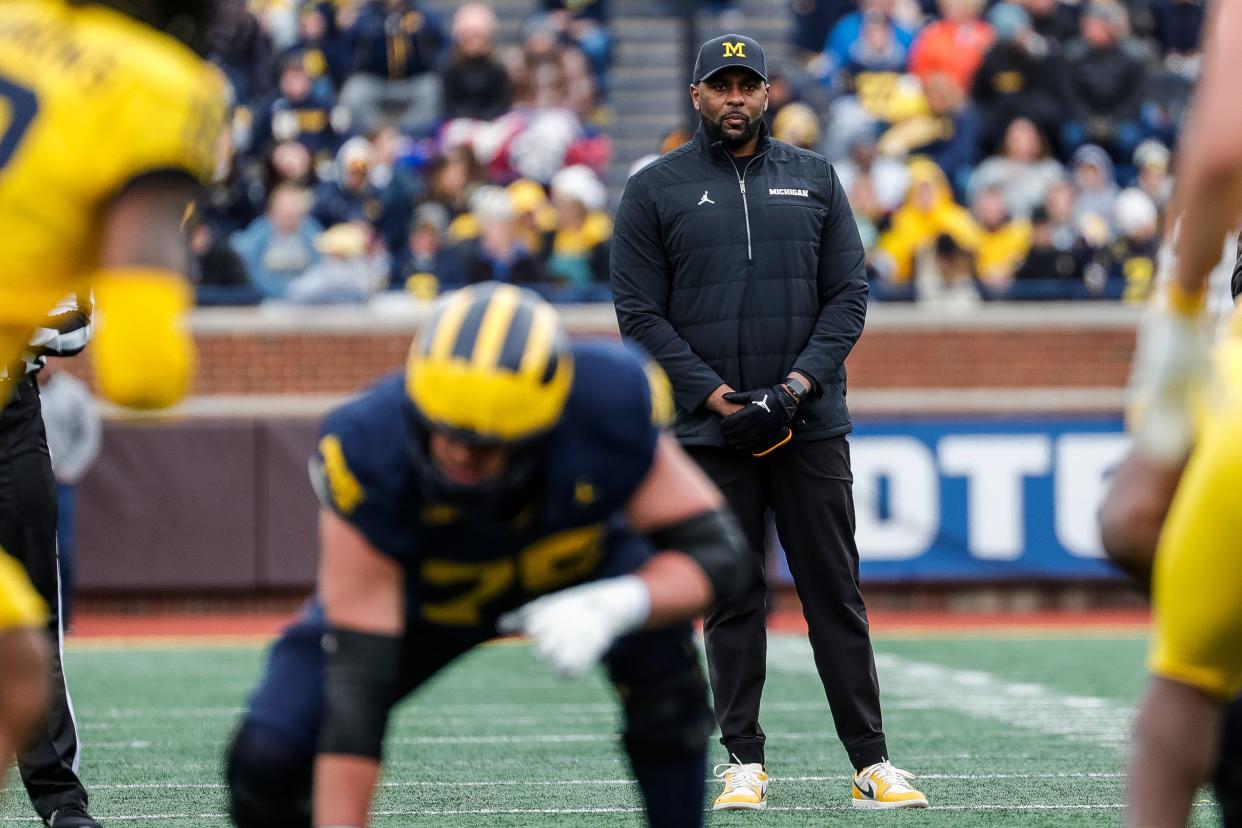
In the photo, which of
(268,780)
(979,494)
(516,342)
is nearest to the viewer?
(516,342)

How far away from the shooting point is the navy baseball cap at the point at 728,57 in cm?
617

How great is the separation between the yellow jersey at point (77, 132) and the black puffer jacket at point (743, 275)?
2902 mm

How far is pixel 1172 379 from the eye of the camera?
3.13m

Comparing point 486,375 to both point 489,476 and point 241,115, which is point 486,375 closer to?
point 489,476

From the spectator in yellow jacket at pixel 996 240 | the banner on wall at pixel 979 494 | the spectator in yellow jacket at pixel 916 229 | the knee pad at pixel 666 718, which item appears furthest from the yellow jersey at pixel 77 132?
the spectator in yellow jacket at pixel 996 240

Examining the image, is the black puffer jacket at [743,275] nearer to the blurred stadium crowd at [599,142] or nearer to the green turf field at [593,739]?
the green turf field at [593,739]

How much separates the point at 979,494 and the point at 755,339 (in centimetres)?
739

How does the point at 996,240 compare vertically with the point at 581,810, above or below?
above

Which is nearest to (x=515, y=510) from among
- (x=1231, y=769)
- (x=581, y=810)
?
(x=1231, y=769)

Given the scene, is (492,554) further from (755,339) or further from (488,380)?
(755,339)

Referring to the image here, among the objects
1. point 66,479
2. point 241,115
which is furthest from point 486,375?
point 241,115

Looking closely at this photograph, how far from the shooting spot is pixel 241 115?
1537 centimetres

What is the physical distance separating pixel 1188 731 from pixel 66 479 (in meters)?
9.90

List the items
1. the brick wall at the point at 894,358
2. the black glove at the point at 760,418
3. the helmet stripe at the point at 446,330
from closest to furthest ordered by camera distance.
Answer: the helmet stripe at the point at 446,330 → the black glove at the point at 760,418 → the brick wall at the point at 894,358
